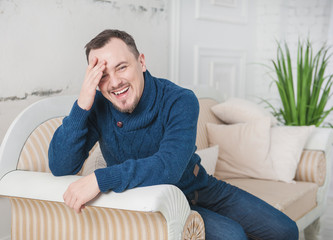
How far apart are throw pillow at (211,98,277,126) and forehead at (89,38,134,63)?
57.0 inches

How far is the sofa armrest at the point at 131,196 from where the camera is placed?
1271mm

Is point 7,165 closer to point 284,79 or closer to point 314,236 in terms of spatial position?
point 314,236

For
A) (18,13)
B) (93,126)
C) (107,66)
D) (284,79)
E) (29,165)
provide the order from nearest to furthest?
(107,66), (93,126), (29,165), (18,13), (284,79)

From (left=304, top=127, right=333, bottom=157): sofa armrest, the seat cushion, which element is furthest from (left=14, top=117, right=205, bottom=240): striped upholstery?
(left=304, top=127, right=333, bottom=157): sofa armrest

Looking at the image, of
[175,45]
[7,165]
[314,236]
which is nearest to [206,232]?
[7,165]

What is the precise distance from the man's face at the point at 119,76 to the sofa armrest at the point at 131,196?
0.30m

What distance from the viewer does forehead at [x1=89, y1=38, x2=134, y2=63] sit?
1477 mm

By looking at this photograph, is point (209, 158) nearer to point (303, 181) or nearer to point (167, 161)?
point (303, 181)

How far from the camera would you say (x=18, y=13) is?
2.10 m

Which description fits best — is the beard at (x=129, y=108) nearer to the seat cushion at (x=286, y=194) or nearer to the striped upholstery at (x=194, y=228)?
the striped upholstery at (x=194, y=228)

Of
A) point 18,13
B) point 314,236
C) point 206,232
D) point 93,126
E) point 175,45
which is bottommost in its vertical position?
point 314,236

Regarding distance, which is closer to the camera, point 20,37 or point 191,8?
point 20,37

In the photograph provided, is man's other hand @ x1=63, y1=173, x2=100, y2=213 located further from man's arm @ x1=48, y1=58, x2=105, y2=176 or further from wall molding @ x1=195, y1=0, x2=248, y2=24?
wall molding @ x1=195, y1=0, x2=248, y2=24

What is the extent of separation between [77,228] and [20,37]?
1040mm
